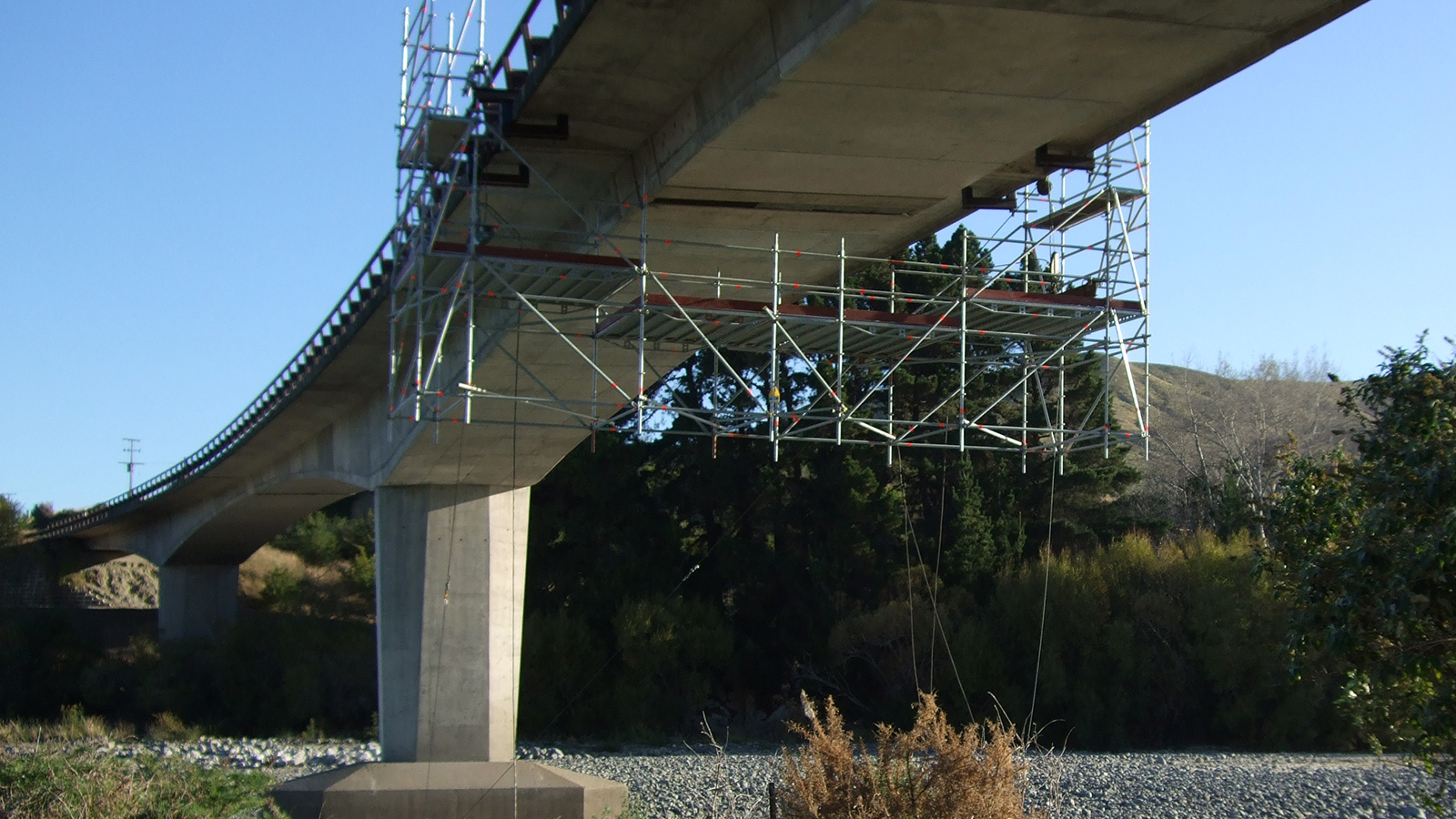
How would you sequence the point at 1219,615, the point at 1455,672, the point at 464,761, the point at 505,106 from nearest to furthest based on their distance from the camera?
the point at 1455,672 < the point at 505,106 < the point at 464,761 < the point at 1219,615

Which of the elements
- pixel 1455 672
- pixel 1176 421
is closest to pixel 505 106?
pixel 1455 672

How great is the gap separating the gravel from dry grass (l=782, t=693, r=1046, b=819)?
543 centimetres

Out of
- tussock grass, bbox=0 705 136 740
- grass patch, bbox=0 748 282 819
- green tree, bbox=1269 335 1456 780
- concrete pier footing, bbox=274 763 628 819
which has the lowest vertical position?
tussock grass, bbox=0 705 136 740

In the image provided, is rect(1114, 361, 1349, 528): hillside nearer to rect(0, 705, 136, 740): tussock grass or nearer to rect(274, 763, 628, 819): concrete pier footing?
rect(274, 763, 628, 819): concrete pier footing

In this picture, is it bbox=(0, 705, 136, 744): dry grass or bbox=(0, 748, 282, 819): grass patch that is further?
bbox=(0, 705, 136, 744): dry grass

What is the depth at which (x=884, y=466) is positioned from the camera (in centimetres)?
3653

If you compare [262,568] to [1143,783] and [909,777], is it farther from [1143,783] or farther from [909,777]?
[909,777]

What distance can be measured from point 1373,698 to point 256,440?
903 inches

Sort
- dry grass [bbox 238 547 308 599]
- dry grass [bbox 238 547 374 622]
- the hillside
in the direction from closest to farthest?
the hillside, dry grass [bbox 238 547 374 622], dry grass [bbox 238 547 308 599]

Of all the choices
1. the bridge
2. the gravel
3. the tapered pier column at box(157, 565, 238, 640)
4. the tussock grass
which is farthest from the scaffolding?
the tapered pier column at box(157, 565, 238, 640)

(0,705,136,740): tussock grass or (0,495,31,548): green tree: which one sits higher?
(0,495,31,548): green tree

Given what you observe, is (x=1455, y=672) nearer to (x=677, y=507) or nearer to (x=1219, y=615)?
(x=1219, y=615)

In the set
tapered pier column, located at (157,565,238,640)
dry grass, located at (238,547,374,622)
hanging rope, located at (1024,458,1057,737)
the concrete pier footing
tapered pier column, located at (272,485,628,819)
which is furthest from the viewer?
dry grass, located at (238,547,374,622)

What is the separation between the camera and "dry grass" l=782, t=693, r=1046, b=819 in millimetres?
9156
